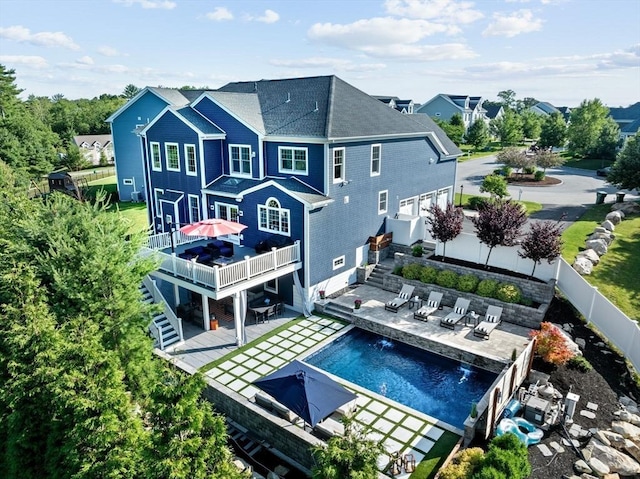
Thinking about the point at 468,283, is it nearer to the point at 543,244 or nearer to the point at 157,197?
the point at 543,244

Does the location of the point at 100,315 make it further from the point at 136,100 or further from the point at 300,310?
the point at 136,100

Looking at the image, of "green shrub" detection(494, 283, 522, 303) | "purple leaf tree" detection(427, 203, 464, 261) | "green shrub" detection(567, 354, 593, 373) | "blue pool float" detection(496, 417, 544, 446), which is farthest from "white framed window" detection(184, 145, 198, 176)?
"green shrub" detection(567, 354, 593, 373)

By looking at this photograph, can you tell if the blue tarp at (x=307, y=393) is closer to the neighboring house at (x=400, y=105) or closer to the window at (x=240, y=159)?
the window at (x=240, y=159)

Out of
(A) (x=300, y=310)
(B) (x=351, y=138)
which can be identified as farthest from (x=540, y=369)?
(B) (x=351, y=138)

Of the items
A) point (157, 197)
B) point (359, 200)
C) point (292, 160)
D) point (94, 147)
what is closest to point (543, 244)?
point (359, 200)

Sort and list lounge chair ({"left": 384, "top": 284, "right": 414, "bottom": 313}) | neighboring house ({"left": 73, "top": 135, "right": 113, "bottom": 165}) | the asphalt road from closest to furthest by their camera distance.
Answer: lounge chair ({"left": 384, "top": 284, "right": 414, "bottom": 313}) → the asphalt road → neighboring house ({"left": 73, "top": 135, "right": 113, "bottom": 165})

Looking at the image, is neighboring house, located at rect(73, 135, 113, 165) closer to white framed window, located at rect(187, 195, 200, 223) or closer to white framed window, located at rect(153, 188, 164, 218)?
white framed window, located at rect(153, 188, 164, 218)
